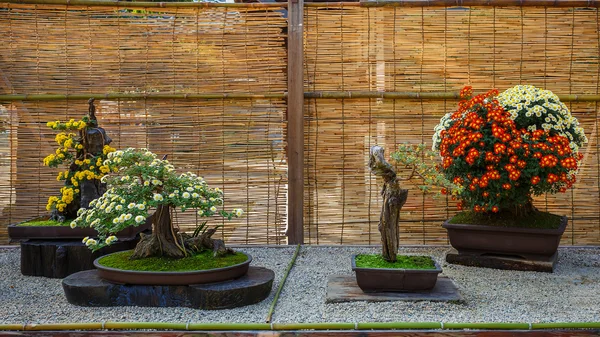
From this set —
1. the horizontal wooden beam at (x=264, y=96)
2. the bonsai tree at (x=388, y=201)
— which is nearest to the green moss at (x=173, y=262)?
the bonsai tree at (x=388, y=201)

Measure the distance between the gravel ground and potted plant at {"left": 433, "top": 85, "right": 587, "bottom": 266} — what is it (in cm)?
22

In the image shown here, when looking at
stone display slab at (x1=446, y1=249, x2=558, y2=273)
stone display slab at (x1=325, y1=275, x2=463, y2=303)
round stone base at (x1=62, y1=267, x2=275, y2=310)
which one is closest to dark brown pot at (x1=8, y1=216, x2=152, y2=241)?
round stone base at (x1=62, y1=267, x2=275, y2=310)

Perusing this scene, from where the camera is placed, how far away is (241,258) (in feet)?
10.5

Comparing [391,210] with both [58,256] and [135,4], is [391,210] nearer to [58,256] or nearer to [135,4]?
[58,256]

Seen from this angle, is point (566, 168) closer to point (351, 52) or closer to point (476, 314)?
point (476, 314)

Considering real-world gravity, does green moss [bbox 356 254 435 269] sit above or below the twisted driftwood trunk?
below

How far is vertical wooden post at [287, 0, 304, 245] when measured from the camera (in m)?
4.27

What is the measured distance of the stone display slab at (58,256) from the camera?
11.7ft

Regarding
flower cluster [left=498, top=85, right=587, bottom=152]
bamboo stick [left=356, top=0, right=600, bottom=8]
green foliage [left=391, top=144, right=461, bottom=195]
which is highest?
bamboo stick [left=356, top=0, right=600, bottom=8]

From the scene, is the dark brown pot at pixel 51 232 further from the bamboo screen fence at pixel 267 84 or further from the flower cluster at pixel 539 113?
the flower cluster at pixel 539 113

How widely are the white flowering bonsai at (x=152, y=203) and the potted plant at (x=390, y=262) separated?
0.75 m

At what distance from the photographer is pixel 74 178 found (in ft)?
12.2

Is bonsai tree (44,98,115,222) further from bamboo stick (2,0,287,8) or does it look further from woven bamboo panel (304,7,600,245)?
woven bamboo panel (304,7,600,245)

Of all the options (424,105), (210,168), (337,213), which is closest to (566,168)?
(424,105)
